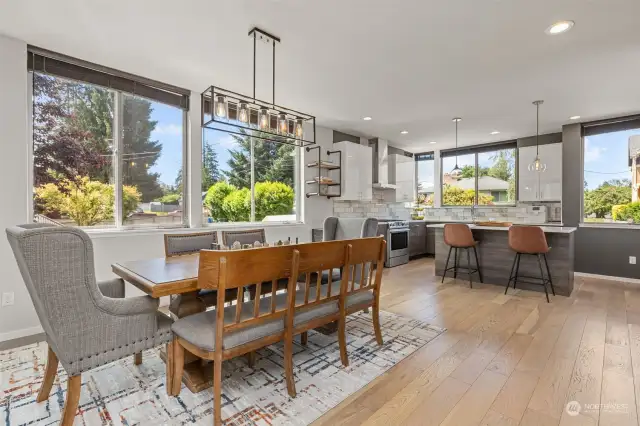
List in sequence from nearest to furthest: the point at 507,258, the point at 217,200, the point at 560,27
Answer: the point at 560,27 → the point at 217,200 → the point at 507,258

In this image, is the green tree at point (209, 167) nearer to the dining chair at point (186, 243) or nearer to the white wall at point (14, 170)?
the dining chair at point (186, 243)

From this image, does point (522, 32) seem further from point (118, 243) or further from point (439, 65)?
point (118, 243)

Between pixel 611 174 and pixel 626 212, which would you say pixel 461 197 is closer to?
pixel 611 174

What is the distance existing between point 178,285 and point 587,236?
6.11m

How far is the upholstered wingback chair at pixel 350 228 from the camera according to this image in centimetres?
320

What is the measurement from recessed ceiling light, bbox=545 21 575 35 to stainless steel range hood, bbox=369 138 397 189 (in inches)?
150

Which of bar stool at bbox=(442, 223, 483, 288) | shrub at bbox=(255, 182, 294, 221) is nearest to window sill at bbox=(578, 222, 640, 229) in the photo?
bar stool at bbox=(442, 223, 483, 288)

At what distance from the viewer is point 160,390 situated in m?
1.89

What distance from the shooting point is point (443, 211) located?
7.35 meters

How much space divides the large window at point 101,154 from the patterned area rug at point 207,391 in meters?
1.38

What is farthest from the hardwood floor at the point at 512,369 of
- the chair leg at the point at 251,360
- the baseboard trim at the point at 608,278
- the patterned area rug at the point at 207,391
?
the baseboard trim at the point at 608,278

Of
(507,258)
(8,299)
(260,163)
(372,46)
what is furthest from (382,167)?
(8,299)

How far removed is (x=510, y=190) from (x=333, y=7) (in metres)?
5.76

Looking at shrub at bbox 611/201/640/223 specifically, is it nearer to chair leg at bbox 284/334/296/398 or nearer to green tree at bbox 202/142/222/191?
chair leg at bbox 284/334/296/398
